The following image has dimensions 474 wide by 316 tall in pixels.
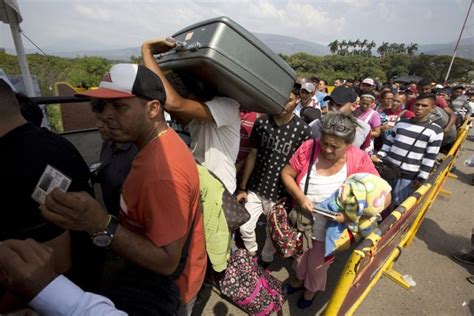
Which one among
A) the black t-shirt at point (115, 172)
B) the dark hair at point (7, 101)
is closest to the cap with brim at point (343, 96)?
the black t-shirt at point (115, 172)

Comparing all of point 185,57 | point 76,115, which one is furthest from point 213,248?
point 76,115

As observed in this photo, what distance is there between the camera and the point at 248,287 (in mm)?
2082

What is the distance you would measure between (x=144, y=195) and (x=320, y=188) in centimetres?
158

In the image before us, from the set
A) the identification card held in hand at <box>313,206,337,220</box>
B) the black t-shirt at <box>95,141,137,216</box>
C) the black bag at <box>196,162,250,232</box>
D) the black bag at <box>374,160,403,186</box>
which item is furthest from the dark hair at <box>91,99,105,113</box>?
the black bag at <box>374,160,403,186</box>

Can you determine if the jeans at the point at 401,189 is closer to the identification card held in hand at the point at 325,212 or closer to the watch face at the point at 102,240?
the identification card held in hand at the point at 325,212

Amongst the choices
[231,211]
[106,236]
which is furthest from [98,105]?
[231,211]

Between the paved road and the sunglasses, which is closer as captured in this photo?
the sunglasses

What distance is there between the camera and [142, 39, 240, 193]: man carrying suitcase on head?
1.61m

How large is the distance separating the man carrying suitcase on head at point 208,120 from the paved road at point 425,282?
4.95 ft

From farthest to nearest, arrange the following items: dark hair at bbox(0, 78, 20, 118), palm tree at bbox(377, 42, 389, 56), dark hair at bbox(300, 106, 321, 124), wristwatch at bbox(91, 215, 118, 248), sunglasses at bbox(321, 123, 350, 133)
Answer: palm tree at bbox(377, 42, 389, 56) < dark hair at bbox(300, 106, 321, 124) < sunglasses at bbox(321, 123, 350, 133) < dark hair at bbox(0, 78, 20, 118) < wristwatch at bbox(91, 215, 118, 248)

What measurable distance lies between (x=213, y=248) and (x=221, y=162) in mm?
640

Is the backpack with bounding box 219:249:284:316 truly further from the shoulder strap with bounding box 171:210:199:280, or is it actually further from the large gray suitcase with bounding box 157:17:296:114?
the large gray suitcase with bounding box 157:17:296:114

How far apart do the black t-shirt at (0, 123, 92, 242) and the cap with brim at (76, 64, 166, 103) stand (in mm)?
302

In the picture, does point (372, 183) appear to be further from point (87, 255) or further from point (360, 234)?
point (87, 255)
